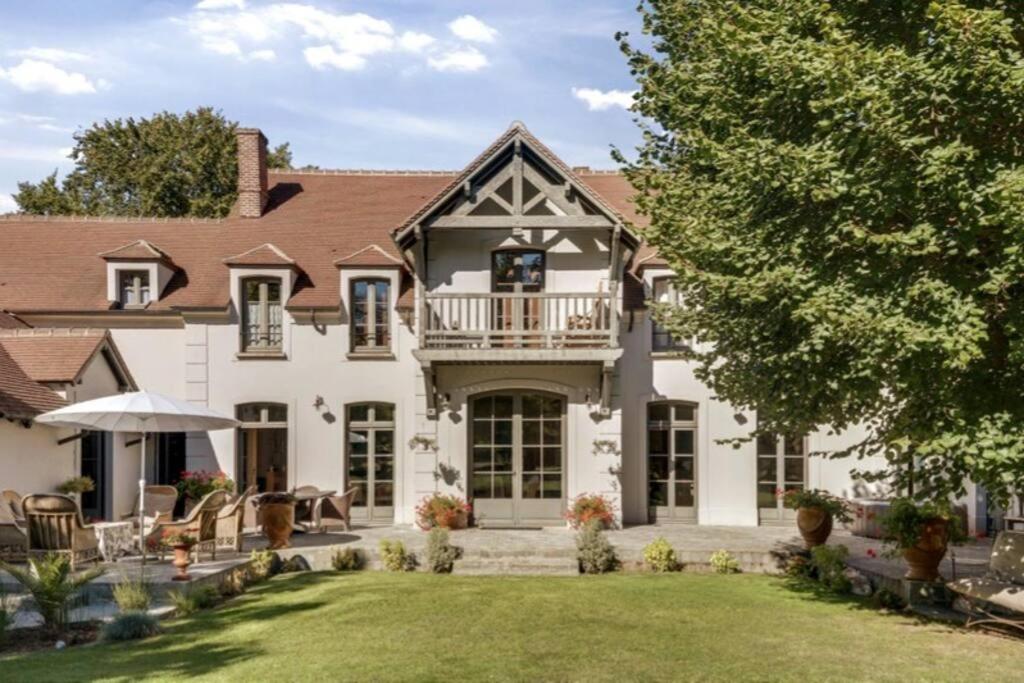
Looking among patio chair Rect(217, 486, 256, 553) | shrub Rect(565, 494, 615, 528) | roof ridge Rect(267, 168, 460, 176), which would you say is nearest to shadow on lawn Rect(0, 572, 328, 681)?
patio chair Rect(217, 486, 256, 553)

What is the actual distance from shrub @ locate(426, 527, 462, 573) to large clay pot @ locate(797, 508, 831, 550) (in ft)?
19.3

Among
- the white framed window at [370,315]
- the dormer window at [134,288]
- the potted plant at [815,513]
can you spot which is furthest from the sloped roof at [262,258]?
the potted plant at [815,513]

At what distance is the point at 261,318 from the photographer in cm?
1883

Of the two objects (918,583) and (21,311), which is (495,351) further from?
(21,311)

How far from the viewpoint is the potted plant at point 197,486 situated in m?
17.6

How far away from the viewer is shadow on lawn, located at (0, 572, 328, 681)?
25.1ft

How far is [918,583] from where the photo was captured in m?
11.0

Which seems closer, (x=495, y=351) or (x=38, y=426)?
(x=38, y=426)

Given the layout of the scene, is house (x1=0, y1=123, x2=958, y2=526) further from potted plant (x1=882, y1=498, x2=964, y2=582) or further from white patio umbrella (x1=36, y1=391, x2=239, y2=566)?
potted plant (x1=882, y1=498, x2=964, y2=582)

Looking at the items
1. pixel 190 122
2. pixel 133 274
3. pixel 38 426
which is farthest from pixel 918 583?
pixel 190 122

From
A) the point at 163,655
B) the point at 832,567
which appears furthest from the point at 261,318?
the point at 832,567

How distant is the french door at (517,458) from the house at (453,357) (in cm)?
4

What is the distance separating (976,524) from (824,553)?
20.1ft

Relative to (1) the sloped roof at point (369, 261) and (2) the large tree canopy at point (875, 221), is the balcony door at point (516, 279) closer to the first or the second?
(1) the sloped roof at point (369, 261)
